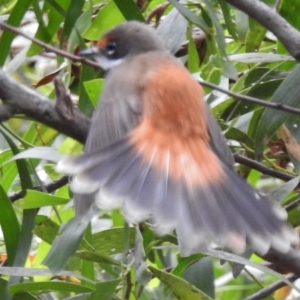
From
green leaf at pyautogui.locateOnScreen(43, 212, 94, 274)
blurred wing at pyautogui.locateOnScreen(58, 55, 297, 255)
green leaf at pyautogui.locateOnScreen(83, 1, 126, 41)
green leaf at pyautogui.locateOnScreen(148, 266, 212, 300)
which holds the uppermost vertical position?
green leaf at pyautogui.locateOnScreen(83, 1, 126, 41)

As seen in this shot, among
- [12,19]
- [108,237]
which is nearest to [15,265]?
[108,237]

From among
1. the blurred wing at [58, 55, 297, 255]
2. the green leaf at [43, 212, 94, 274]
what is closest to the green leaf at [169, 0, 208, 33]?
the blurred wing at [58, 55, 297, 255]

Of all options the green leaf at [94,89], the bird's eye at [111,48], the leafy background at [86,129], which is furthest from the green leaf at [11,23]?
the bird's eye at [111,48]

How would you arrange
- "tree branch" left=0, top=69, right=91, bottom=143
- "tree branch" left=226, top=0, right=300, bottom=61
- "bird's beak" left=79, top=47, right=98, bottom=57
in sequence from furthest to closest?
"bird's beak" left=79, top=47, right=98, bottom=57 < "tree branch" left=226, top=0, right=300, bottom=61 < "tree branch" left=0, top=69, right=91, bottom=143

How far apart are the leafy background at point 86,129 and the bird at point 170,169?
0.04 metres

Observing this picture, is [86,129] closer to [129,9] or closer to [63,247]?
[63,247]

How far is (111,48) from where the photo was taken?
2143 mm

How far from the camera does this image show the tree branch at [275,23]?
149 centimetres

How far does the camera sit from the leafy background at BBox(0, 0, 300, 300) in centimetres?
143

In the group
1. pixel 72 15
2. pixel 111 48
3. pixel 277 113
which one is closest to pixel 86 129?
pixel 72 15

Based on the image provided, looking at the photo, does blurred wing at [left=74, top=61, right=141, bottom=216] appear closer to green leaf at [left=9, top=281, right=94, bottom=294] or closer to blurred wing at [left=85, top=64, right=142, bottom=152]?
blurred wing at [left=85, top=64, right=142, bottom=152]

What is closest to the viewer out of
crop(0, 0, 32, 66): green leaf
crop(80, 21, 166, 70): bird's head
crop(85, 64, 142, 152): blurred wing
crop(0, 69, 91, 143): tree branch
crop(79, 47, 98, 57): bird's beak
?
crop(0, 69, 91, 143): tree branch

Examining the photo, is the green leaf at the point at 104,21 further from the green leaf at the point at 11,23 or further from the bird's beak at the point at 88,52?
the green leaf at the point at 11,23

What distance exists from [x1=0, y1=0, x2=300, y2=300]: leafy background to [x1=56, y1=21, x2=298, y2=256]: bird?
0.04 meters
